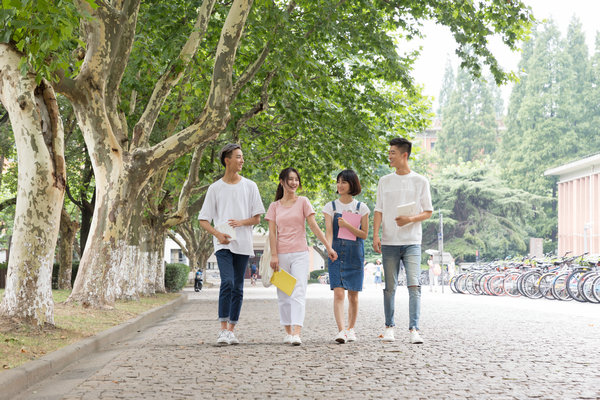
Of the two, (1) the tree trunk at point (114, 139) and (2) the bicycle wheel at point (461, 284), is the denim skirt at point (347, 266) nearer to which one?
(1) the tree trunk at point (114, 139)

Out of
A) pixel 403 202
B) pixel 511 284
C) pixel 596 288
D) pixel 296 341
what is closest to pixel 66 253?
pixel 511 284

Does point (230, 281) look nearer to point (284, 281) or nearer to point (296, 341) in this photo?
point (284, 281)

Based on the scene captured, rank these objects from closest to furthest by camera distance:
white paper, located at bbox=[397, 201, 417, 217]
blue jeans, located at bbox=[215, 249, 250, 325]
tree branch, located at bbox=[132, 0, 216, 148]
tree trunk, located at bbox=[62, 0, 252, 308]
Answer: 1. white paper, located at bbox=[397, 201, 417, 217]
2. blue jeans, located at bbox=[215, 249, 250, 325]
3. tree trunk, located at bbox=[62, 0, 252, 308]
4. tree branch, located at bbox=[132, 0, 216, 148]

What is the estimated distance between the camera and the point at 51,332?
8320 mm

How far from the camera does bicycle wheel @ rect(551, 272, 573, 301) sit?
1908 cm

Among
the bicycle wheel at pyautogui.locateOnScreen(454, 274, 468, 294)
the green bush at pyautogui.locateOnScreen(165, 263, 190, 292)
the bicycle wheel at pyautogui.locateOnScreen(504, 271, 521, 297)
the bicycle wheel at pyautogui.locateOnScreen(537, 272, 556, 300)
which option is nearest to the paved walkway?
the bicycle wheel at pyautogui.locateOnScreen(537, 272, 556, 300)

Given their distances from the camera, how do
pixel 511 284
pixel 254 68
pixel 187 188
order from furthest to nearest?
pixel 511 284 → pixel 187 188 → pixel 254 68

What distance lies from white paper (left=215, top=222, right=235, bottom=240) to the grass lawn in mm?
1889

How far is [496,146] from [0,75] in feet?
268

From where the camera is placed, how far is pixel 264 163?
24.8 metres

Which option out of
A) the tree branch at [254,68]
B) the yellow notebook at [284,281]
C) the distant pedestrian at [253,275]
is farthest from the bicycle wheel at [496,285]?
the distant pedestrian at [253,275]

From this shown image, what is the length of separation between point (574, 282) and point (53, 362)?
1505 centimetres

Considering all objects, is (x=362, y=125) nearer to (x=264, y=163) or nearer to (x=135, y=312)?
(x=264, y=163)

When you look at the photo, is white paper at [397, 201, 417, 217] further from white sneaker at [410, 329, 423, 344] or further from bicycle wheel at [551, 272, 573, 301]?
bicycle wheel at [551, 272, 573, 301]
